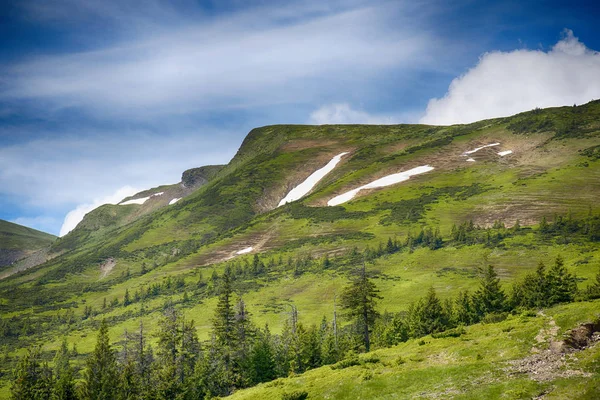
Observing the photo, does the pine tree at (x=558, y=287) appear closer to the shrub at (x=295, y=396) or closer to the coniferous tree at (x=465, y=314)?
the coniferous tree at (x=465, y=314)

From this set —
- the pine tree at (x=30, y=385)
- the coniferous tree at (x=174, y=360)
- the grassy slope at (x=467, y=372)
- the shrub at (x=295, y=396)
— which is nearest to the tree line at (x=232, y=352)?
the pine tree at (x=30, y=385)

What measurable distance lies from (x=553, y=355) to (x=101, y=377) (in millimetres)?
73469

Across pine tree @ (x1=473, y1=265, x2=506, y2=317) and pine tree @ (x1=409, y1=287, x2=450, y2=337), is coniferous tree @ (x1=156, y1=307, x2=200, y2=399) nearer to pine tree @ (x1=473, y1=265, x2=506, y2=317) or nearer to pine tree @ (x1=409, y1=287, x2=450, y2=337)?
pine tree @ (x1=409, y1=287, x2=450, y2=337)

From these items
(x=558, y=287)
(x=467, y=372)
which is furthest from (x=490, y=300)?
(x=467, y=372)

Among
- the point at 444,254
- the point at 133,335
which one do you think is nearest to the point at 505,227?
the point at 444,254

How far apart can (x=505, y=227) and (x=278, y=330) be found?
371 feet

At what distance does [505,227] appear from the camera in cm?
18575

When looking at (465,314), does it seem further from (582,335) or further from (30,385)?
(30,385)

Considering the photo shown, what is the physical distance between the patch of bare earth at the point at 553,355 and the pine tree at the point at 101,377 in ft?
220

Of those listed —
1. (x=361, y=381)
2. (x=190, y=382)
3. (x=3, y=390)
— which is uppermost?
(x=361, y=381)

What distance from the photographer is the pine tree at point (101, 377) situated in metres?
73.2

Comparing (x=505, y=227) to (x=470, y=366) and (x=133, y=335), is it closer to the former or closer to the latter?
(x=133, y=335)

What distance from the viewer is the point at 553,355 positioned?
102 feet

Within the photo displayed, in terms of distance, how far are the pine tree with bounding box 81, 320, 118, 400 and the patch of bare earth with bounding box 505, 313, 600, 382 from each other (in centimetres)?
6709
